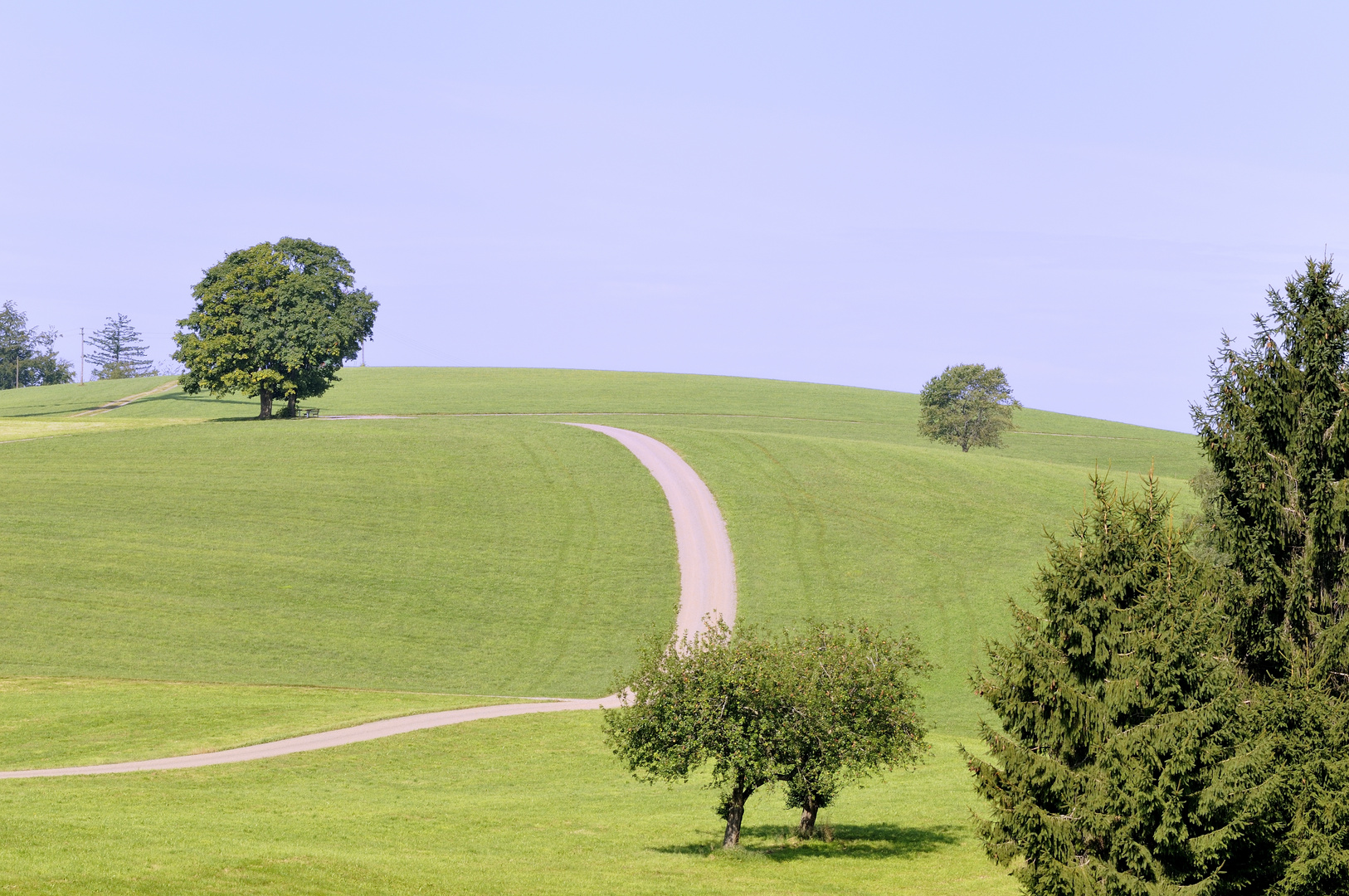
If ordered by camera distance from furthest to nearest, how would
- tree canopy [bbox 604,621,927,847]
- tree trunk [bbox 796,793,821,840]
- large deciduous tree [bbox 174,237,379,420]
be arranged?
large deciduous tree [bbox 174,237,379,420] → tree trunk [bbox 796,793,821,840] → tree canopy [bbox 604,621,927,847]

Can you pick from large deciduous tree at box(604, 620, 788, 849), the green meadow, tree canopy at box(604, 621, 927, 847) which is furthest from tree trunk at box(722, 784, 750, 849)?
the green meadow

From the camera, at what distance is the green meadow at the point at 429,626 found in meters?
27.3

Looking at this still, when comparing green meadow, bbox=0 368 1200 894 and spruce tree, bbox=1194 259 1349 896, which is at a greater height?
spruce tree, bbox=1194 259 1349 896

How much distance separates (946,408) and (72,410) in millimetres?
104484

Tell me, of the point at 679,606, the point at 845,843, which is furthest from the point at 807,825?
the point at 679,606

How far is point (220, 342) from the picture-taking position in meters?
94.8

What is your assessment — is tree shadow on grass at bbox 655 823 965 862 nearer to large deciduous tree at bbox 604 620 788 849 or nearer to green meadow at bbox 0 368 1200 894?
green meadow at bbox 0 368 1200 894

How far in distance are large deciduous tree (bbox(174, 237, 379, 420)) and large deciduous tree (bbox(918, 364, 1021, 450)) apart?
5580 centimetres

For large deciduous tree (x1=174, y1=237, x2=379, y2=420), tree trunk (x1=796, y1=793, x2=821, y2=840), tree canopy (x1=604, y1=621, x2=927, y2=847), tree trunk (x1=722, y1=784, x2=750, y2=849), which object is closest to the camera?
tree canopy (x1=604, y1=621, x2=927, y2=847)

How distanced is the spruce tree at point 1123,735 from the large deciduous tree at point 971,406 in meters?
87.9

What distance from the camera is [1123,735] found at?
1747cm

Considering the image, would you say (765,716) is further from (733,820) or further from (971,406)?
(971,406)

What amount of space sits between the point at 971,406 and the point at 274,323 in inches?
2611

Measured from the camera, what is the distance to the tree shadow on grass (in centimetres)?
2932
